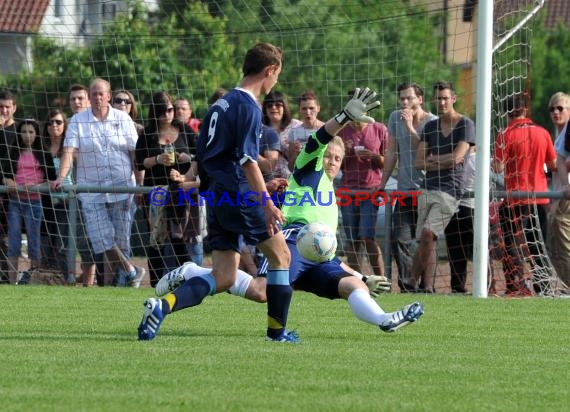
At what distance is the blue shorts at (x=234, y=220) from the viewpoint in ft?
25.3

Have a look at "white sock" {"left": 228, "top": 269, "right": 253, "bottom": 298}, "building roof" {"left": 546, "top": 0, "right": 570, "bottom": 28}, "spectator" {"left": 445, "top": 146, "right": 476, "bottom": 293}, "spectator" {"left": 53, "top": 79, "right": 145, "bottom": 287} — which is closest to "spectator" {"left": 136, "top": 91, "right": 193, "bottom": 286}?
"spectator" {"left": 53, "top": 79, "right": 145, "bottom": 287}

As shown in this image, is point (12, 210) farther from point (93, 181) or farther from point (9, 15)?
point (9, 15)

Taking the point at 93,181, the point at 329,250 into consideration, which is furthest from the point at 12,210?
the point at 329,250

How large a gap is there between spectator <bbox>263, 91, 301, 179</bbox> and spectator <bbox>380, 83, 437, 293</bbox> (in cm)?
105

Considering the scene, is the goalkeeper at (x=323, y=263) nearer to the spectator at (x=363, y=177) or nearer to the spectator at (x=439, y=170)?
the spectator at (x=439, y=170)

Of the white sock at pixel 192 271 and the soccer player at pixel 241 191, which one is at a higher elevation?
the soccer player at pixel 241 191

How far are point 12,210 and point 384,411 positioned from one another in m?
9.16

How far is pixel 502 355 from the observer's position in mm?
7465

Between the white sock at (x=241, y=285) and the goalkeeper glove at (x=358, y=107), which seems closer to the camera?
the goalkeeper glove at (x=358, y=107)

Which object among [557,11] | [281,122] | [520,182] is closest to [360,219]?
[281,122]

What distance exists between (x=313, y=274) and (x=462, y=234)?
4.88 metres

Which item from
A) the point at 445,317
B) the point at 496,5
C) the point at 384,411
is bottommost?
the point at 445,317

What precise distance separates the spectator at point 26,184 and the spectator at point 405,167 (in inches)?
150

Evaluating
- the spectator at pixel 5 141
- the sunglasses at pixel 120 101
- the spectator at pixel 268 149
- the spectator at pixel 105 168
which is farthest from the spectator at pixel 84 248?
the spectator at pixel 268 149
